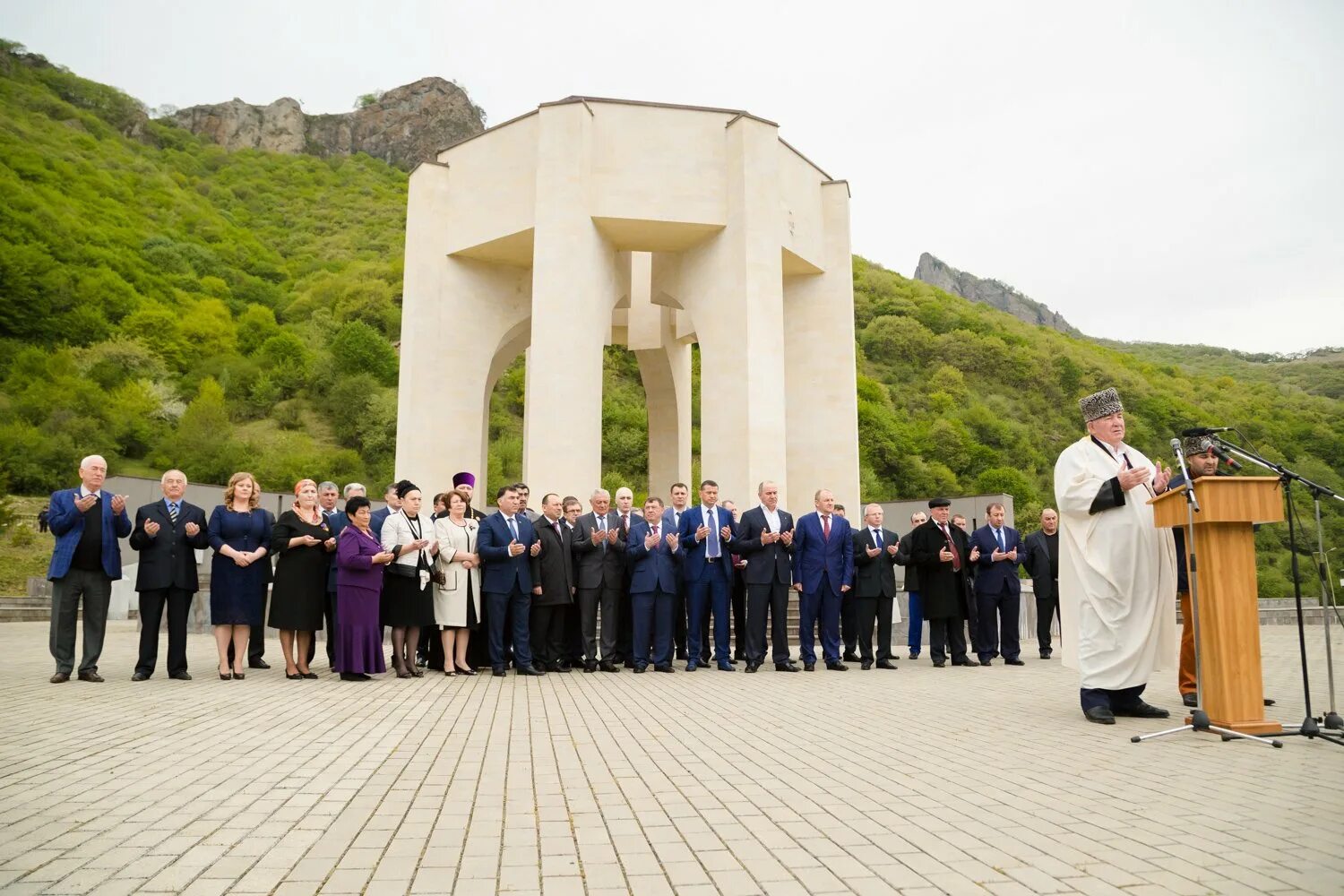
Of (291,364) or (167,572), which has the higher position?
(291,364)

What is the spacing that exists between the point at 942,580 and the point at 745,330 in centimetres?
728

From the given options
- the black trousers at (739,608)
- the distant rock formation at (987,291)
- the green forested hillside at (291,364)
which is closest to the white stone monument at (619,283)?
the black trousers at (739,608)

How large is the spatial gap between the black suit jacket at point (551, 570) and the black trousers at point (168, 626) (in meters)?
3.55

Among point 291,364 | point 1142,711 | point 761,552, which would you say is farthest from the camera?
point 291,364

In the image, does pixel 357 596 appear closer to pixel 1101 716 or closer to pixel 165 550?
pixel 165 550

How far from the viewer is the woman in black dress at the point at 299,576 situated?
935cm

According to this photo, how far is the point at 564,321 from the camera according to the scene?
17312 mm

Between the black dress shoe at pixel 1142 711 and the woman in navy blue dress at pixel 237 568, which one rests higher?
the woman in navy blue dress at pixel 237 568

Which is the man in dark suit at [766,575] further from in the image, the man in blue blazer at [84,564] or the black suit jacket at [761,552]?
the man in blue blazer at [84,564]

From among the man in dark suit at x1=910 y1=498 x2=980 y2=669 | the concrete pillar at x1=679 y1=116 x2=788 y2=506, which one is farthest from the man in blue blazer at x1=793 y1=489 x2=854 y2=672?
the concrete pillar at x1=679 y1=116 x2=788 y2=506

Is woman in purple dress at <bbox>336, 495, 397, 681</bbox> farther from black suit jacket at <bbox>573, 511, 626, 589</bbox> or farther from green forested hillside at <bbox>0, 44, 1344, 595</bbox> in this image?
green forested hillside at <bbox>0, 44, 1344, 595</bbox>

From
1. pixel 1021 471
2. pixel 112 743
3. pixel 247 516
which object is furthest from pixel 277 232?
pixel 112 743

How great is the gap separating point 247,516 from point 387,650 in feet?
13.3

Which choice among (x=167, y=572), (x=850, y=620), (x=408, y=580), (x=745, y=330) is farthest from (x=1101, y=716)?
(x=745, y=330)
